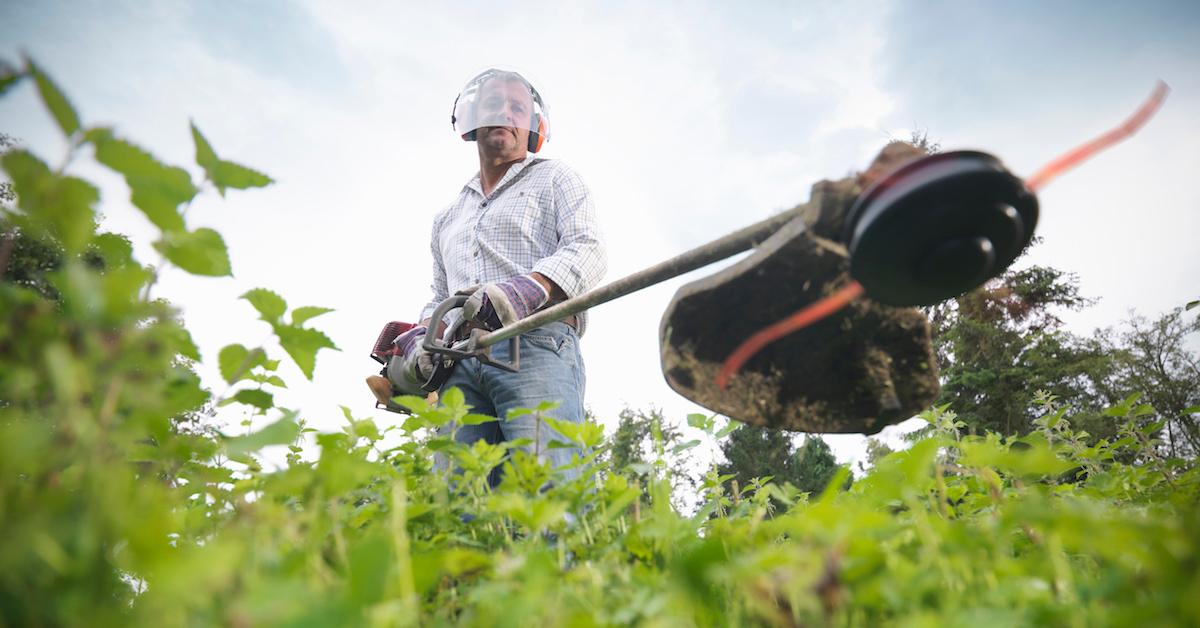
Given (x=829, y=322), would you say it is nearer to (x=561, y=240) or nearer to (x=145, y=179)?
(x=145, y=179)

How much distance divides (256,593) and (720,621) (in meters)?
0.74

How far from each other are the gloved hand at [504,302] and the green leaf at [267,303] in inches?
60.9

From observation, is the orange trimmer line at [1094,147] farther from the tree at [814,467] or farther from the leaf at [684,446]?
the tree at [814,467]

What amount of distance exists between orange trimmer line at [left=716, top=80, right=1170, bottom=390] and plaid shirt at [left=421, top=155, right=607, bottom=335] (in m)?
1.49

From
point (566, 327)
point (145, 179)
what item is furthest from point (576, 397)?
point (145, 179)

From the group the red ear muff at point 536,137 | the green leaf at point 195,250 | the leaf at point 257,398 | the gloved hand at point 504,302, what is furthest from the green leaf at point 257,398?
the red ear muff at point 536,137

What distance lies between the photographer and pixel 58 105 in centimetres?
83

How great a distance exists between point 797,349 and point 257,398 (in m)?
1.29

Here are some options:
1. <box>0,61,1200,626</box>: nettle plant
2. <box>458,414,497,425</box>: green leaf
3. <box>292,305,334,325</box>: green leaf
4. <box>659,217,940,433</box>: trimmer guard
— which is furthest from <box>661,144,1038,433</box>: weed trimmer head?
<box>292,305,334,325</box>: green leaf

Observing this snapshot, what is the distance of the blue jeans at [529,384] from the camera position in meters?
2.88

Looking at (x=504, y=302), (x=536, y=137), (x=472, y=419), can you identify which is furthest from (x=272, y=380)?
(x=536, y=137)

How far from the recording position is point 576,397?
3125 millimetres

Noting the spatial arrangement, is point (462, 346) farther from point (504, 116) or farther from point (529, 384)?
point (504, 116)

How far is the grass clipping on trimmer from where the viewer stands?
1.47 metres
